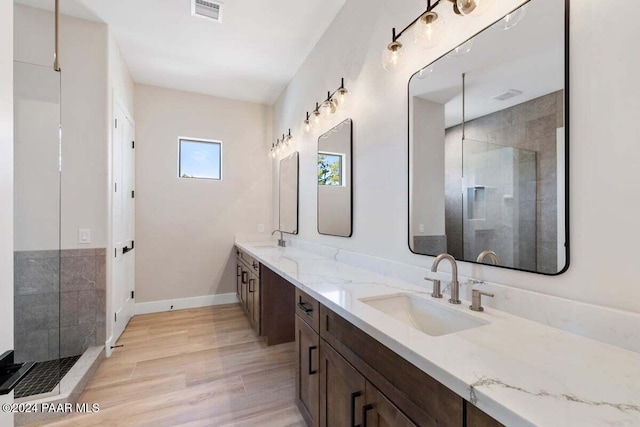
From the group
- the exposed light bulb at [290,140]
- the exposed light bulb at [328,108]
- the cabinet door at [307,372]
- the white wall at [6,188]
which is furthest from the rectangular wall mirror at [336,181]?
the white wall at [6,188]

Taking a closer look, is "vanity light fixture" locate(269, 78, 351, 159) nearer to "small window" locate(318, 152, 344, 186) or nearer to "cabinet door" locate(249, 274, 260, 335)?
"small window" locate(318, 152, 344, 186)

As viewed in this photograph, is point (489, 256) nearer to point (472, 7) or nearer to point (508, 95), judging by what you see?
point (508, 95)

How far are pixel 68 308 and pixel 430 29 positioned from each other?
340 centimetres

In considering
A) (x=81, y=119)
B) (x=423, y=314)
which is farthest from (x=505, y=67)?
(x=81, y=119)

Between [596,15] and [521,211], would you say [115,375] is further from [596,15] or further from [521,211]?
[596,15]

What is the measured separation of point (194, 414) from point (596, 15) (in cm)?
273

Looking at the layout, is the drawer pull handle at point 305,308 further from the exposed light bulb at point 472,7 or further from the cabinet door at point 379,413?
the exposed light bulb at point 472,7

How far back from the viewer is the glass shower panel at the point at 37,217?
2283mm

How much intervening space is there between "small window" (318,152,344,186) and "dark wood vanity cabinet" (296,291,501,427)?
111 centimetres

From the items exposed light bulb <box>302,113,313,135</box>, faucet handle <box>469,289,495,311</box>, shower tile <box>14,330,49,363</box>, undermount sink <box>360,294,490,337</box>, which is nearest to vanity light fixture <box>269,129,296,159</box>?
exposed light bulb <box>302,113,313,135</box>

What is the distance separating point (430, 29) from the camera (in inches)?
54.2

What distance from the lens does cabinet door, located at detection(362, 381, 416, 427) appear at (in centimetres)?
90

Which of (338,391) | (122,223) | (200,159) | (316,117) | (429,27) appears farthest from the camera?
(200,159)

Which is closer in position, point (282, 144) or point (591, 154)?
point (591, 154)
